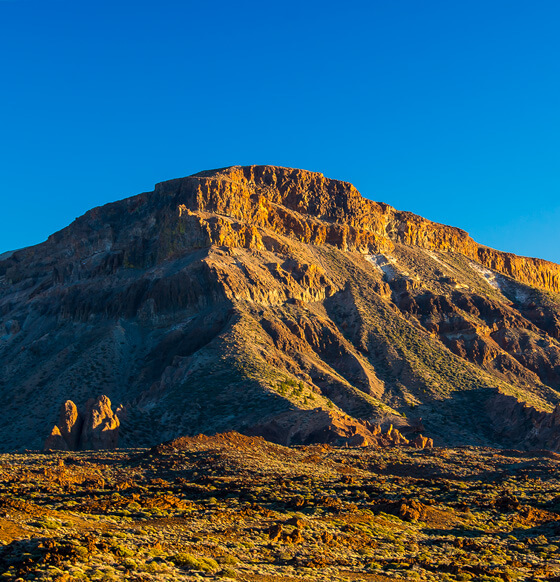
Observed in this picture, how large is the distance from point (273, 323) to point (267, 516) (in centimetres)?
6609

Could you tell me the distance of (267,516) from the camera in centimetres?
3069

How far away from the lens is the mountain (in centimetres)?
7606

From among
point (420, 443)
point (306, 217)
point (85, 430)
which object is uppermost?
point (306, 217)

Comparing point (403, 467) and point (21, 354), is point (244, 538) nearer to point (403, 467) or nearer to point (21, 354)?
point (403, 467)

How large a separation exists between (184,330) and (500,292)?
75217 millimetres

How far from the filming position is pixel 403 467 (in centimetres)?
4931

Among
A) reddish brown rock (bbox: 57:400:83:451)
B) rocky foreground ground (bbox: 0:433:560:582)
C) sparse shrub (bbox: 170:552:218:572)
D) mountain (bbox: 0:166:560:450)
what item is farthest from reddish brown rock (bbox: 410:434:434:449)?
sparse shrub (bbox: 170:552:218:572)

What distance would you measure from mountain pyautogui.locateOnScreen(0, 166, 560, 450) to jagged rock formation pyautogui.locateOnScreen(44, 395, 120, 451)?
2.06 metres

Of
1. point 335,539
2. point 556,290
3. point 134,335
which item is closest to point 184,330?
point 134,335

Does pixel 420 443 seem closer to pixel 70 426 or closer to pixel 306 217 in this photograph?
pixel 70 426

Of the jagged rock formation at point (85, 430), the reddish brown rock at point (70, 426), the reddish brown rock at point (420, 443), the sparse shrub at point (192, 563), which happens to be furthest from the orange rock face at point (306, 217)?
the sparse shrub at point (192, 563)

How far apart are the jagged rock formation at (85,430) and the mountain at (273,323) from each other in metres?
2.06

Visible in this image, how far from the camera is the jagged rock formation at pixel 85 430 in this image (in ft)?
197

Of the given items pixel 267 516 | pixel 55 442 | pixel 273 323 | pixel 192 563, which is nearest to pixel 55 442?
pixel 55 442
